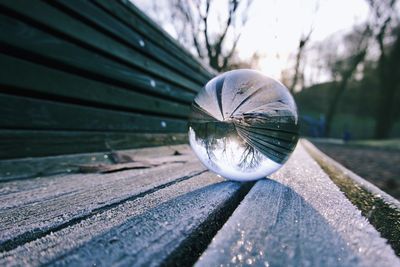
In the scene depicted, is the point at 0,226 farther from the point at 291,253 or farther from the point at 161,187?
the point at 291,253

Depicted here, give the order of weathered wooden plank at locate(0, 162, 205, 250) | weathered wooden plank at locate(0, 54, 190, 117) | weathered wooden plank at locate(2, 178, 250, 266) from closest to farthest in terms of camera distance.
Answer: weathered wooden plank at locate(2, 178, 250, 266)
weathered wooden plank at locate(0, 162, 205, 250)
weathered wooden plank at locate(0, 54, 190, 117)

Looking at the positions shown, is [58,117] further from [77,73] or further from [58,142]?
[77,73]

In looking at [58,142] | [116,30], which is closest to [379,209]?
[58,142]

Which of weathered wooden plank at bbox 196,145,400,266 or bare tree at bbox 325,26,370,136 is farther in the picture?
bare tree at bbox 325,26,370,136

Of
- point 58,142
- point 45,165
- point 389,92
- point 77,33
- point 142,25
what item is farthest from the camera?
point 389,92

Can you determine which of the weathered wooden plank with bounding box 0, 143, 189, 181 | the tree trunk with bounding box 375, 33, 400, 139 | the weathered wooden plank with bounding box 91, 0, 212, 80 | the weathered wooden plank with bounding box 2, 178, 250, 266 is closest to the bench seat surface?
the weathered wooden plank with bounding box 2, 178, 250, 266

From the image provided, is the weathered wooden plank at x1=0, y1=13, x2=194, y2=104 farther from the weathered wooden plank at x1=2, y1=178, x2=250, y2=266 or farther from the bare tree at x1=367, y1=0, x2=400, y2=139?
the bare tree at x1=367, y1=0, x2=400, y2=139

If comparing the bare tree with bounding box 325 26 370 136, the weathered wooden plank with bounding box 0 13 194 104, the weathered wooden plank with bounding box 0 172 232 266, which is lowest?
the weathered wooden plank with bounding box 0 172 232 266
